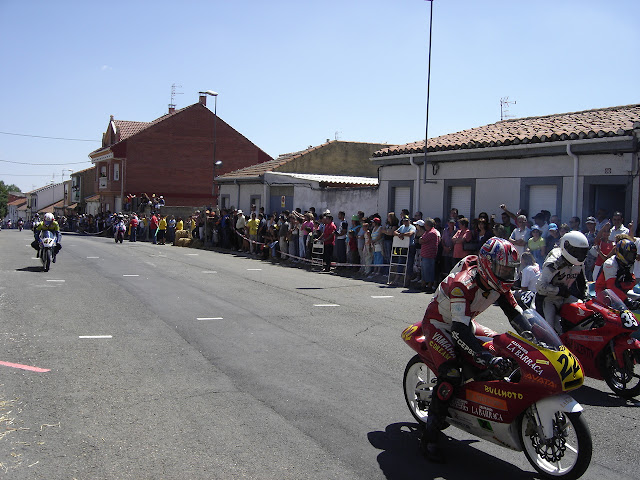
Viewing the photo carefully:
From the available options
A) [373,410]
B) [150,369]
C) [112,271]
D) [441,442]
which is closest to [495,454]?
[441,442]

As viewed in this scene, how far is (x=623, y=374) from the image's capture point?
22.1 feet

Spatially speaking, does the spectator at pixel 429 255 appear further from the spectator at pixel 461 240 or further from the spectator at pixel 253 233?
the spectator at pixel 253 233

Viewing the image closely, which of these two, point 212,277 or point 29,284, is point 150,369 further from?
point 212,277

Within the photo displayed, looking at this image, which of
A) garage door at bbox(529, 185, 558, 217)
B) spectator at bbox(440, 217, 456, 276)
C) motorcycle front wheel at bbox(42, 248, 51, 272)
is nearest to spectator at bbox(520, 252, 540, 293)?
spectator at bbox(440, 217, 456, 276)

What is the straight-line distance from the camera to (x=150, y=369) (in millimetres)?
7250

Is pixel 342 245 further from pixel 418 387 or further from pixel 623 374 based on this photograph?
pixel 418 387

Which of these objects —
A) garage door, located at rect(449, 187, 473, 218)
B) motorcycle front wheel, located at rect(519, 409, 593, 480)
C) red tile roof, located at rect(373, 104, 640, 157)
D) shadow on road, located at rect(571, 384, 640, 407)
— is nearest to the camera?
motorcycle front wheel, located at rect(519, 409, 593, 480)

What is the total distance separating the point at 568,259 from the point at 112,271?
14.1 meters

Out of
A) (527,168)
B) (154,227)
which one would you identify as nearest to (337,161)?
(154,227)

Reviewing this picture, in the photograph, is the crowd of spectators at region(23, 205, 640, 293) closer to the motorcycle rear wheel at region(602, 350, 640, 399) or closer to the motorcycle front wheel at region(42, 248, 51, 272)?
the motorcycle rear wheel at region(602, 350, 640, 399)

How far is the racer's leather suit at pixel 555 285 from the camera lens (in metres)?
6.95

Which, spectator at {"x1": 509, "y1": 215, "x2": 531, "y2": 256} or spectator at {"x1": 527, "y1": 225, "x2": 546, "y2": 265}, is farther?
spectator at {"x1": 509, "y1": 215, "x2": 531, "y2": 256}

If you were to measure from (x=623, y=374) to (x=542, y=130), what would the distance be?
40.0 ft

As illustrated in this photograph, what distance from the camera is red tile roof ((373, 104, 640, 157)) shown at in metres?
15.6
